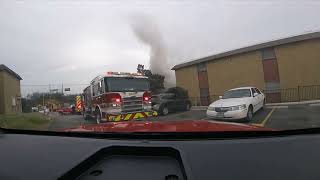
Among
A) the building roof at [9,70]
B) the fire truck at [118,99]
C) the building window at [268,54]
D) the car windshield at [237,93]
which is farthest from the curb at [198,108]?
the building roof at [9,70]

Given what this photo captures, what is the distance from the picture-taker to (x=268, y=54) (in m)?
2.29

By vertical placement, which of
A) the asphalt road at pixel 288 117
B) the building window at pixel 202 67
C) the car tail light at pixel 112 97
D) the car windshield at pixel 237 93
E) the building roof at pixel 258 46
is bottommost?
the asphalt road at pixel 288 117

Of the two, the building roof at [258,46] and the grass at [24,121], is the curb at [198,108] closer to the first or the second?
the building roof at [258,46]

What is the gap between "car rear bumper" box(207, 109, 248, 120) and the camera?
2695mm

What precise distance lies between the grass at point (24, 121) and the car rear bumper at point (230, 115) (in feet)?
4.43

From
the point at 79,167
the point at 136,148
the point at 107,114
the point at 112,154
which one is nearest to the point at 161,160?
the point at 136,148

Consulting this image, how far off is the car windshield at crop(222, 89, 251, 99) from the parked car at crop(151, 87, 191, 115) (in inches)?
14.0

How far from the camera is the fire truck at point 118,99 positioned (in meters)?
3.86

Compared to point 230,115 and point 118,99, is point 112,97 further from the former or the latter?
point 230,115

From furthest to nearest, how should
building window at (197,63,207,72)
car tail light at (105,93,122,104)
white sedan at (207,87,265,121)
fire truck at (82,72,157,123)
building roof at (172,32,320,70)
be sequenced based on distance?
car tail light at (105,93,122,104)
fire truck at (82,72,157,123)
building window at (197,63,207,72)
white sedan at (207,87,265,121)
building roof at (172,32,320,70)

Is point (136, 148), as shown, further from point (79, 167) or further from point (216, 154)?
point (216, 154)

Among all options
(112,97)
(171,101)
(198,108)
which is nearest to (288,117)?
(198,108)

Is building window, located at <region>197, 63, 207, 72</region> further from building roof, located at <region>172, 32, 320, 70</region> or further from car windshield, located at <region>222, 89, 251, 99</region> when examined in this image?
car windshield, located at <region>222, 89, 251, 99</region>

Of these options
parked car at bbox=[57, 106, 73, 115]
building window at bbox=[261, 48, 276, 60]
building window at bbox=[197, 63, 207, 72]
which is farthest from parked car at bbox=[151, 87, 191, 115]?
parked car at bbox=[57, 106, 73, 115]
